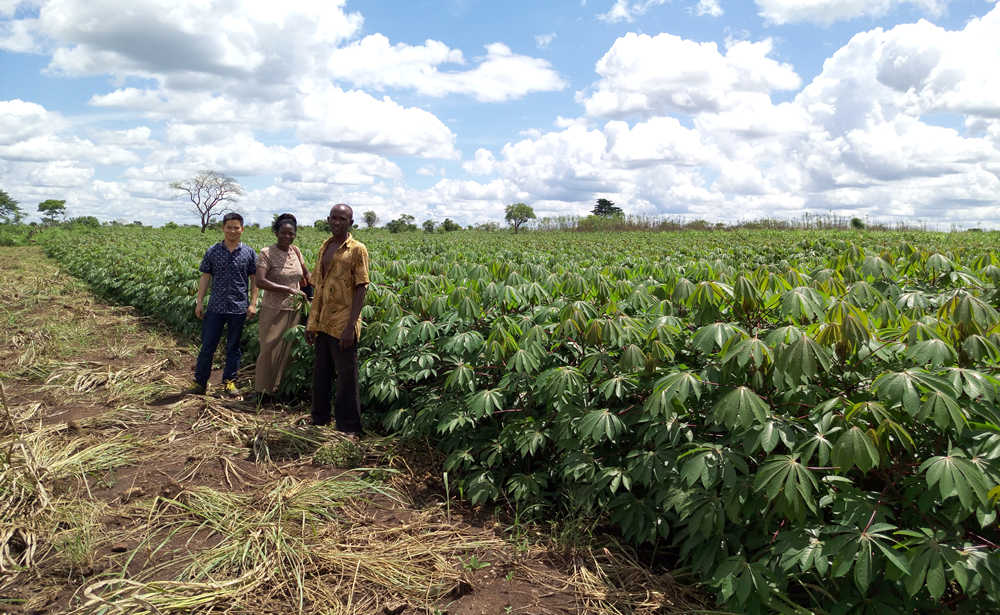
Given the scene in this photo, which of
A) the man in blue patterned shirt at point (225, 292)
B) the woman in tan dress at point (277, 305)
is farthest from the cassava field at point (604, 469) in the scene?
the man in blue patterned shirt at point (225, 292)

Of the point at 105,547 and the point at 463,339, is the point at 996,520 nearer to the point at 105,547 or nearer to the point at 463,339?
the point at 463,339

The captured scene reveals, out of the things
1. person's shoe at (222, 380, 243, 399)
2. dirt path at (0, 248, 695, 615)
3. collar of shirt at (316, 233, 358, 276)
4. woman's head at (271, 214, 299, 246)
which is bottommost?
dirt path at (0, 248, 695, 615)

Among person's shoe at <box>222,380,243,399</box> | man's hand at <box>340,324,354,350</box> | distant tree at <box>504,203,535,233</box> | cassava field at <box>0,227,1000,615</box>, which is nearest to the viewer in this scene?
cassava field at <box>0,227,1000,615</box>

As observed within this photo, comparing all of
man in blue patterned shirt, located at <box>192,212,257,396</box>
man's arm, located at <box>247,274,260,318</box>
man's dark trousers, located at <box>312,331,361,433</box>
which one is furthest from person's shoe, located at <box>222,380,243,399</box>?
man's dark trousers, located at <box>312,331,361,433</box>

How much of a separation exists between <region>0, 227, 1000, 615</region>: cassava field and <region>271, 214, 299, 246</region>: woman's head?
49.2 inches

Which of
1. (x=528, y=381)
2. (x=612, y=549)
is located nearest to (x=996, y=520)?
(x=612, y=549)

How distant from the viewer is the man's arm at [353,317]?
3900 millimetres

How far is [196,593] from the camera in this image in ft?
7.62

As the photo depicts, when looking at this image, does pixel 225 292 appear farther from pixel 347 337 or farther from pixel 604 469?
pixel 604 469

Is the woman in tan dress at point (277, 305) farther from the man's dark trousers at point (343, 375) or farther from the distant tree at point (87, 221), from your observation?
the distant tree at point (87, 221)

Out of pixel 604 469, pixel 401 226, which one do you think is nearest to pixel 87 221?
pixel 401 226

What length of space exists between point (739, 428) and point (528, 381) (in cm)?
126

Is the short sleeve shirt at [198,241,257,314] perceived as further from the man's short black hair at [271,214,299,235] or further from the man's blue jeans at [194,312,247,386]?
the man's short black hair at [271,214,299,235]

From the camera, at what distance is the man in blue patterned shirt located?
4.89 metres
